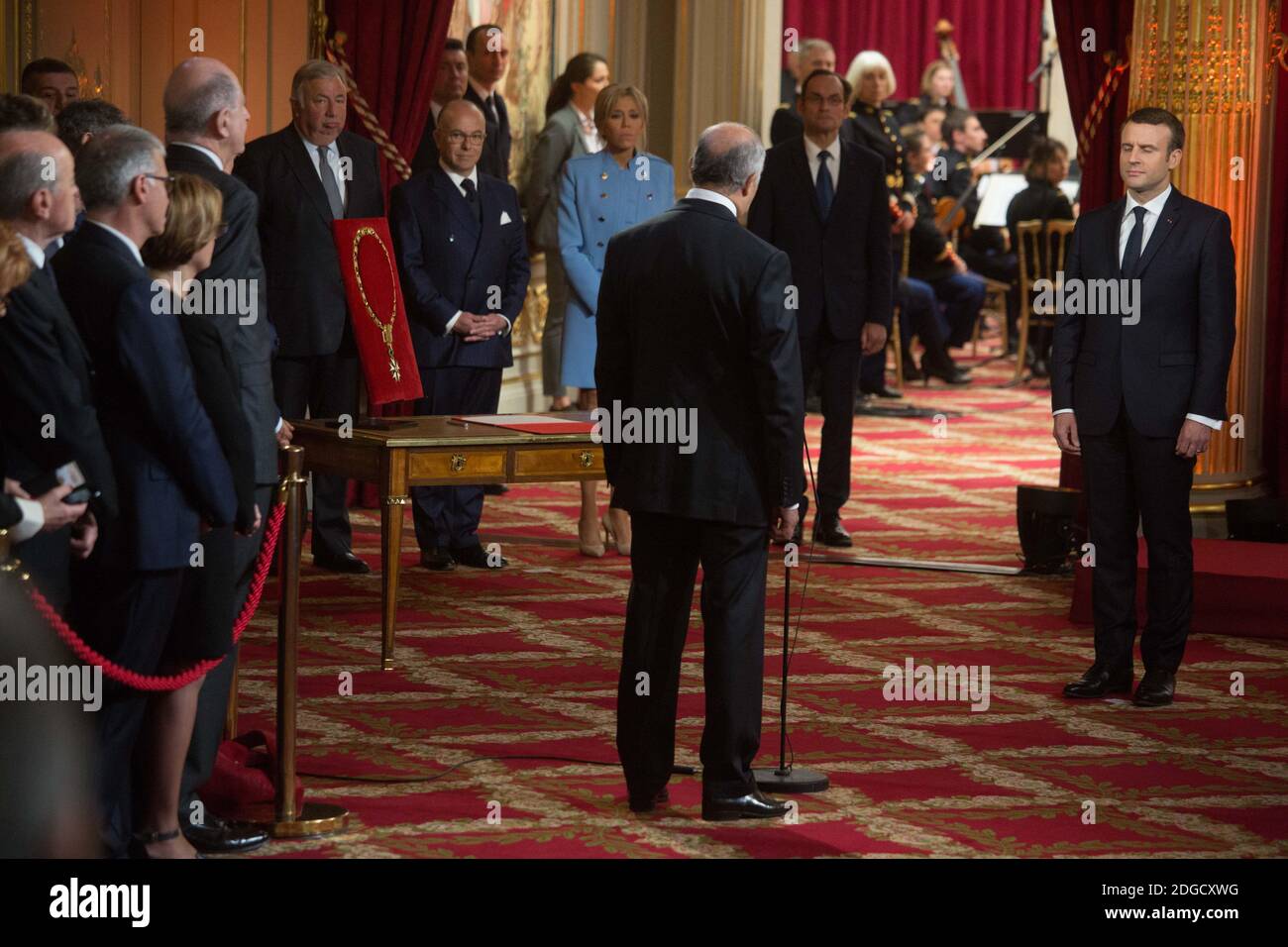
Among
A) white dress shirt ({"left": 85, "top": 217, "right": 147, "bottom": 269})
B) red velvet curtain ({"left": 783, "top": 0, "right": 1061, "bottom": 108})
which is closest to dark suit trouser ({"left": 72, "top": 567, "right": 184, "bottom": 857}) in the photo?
white dress shirt ({"left": 85, "top": 217, "right": 147, "bottom": 269})

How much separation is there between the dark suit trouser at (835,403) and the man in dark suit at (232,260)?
362 cm

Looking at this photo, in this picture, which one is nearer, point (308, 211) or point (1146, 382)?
point (1146, 382)

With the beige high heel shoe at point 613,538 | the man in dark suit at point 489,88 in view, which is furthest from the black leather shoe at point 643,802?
the man in dark suit at point 489,88

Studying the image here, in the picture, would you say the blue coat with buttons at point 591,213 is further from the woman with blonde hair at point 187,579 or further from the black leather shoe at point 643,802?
the woman with blonde hair at point 187,579

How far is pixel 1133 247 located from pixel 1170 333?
26 cm

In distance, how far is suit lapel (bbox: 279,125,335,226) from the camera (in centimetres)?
682

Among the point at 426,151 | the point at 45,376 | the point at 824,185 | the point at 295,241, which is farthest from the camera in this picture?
the point at 426,151

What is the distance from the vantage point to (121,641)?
12.1 feet

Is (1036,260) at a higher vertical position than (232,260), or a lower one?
higher

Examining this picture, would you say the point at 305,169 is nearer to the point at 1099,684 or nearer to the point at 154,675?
the point at 1099,684

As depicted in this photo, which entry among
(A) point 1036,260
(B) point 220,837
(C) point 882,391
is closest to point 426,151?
(C) point 882,391

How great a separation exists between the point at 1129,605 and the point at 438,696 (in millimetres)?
1951

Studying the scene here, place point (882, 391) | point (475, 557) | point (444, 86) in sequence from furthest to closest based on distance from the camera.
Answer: point (882, 391) < point (444, 86) < point (475, 557)

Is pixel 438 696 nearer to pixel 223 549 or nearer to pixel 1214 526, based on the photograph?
pixel 223 549
